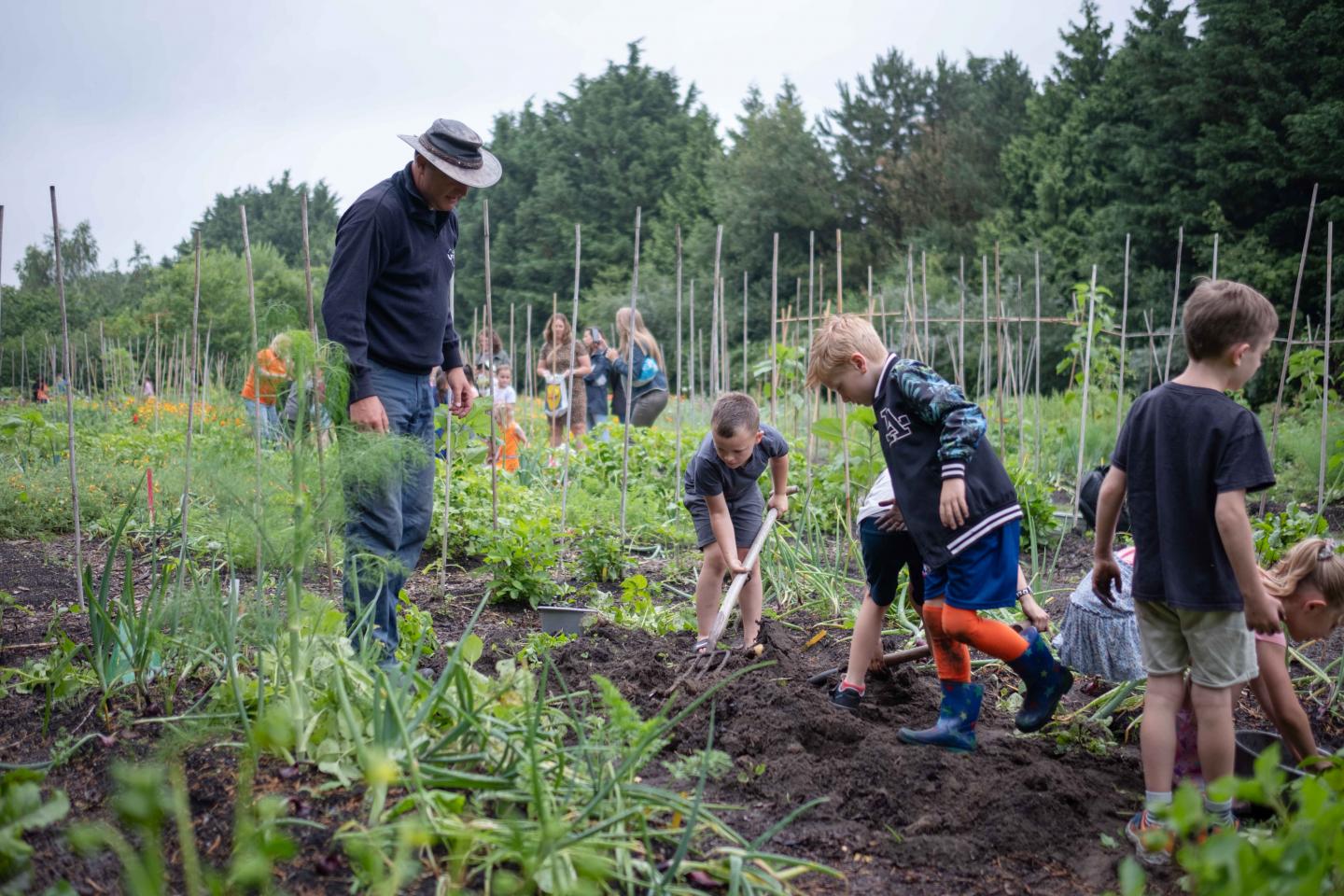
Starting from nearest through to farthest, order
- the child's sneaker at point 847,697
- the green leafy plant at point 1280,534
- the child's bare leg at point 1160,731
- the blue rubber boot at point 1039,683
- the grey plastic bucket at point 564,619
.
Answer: the child's bare leg at point 1160,731
the blue rubber boot at point 1039,683
the child's sneaker at point 847,697
the green leafy plant at point 1280,534
the grey plastic bucket at point 564,619

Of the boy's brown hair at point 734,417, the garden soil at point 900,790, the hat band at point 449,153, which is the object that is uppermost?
the hat band at point 449,153

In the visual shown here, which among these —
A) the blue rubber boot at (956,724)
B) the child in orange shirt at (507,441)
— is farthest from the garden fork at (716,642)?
the child in orange shirt at (507,441)

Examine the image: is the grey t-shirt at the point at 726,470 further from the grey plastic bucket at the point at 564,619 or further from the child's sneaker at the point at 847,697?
the child's sneaker at the point at 847,697

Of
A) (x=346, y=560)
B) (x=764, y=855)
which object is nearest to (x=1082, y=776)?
(x=764, y=855)

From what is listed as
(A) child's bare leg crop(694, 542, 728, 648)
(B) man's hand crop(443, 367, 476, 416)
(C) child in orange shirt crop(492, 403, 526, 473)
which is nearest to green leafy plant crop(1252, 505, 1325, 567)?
(A) child's bare leg crop(694, 542, 728, 648)

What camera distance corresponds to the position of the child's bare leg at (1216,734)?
2.44 metres

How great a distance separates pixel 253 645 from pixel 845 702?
6.37 ft

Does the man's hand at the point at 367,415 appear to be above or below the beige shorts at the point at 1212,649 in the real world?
above

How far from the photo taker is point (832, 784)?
280 centimetres

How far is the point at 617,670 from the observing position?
3.65 metres

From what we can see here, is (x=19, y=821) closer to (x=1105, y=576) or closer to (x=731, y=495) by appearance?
(x=1105, y=576)

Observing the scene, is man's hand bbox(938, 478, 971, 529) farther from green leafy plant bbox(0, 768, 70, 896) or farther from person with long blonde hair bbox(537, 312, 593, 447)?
person with long blonde hair bbox(537, 312, 593, 447)

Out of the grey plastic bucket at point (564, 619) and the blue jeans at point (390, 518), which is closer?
the blue jeans at point (390, 518)

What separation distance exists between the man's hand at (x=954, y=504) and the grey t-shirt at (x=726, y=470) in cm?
118
